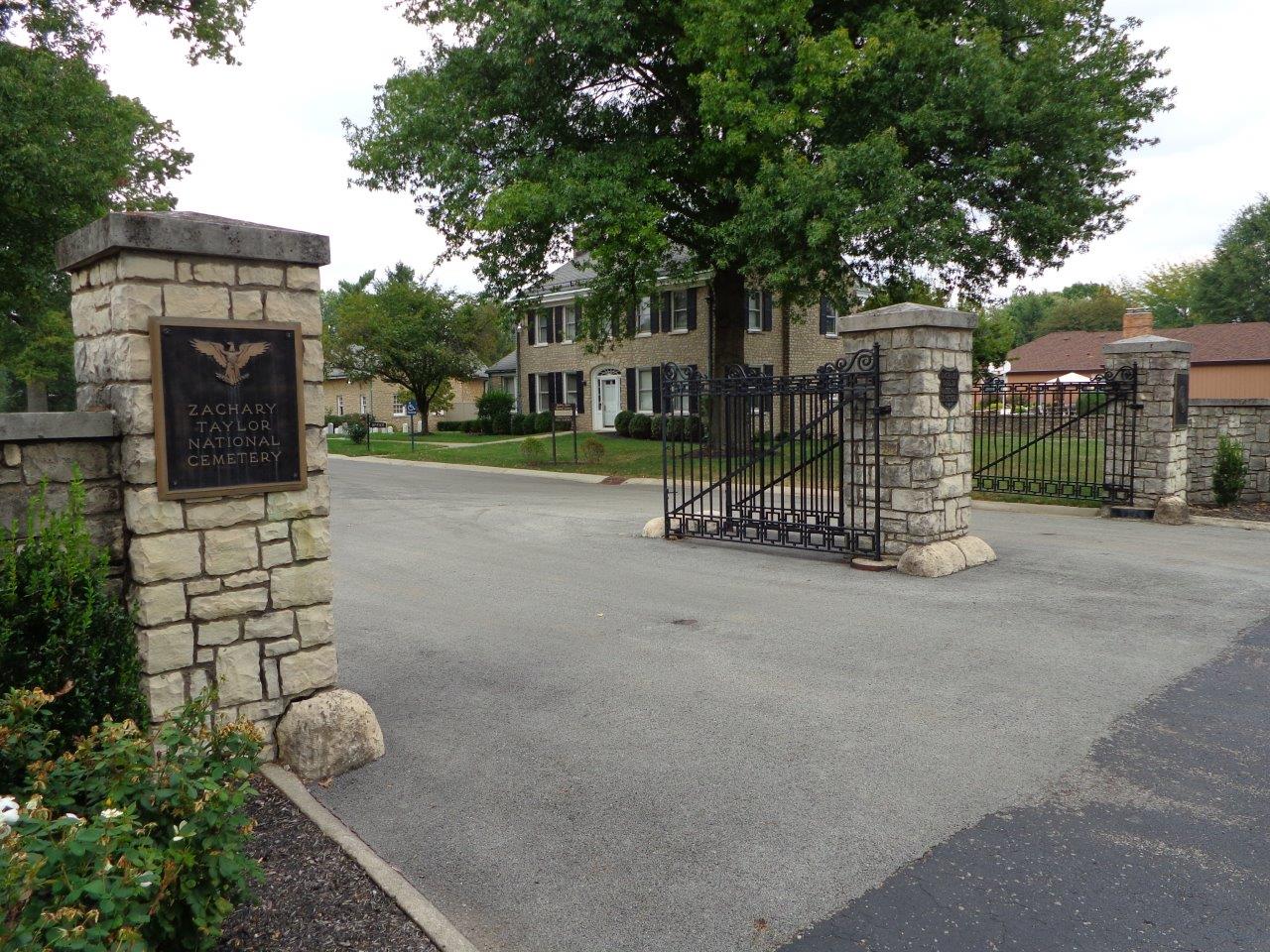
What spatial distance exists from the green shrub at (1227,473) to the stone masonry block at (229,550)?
14.2m

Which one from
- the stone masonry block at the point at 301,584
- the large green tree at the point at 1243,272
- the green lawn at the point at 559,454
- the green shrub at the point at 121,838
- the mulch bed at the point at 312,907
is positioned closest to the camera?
the green shrub at the point at 121,838

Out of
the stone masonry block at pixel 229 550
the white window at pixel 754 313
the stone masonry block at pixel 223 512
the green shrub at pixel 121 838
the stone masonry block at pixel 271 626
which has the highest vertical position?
the white window at pixel 754 313

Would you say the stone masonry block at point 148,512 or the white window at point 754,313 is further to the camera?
the white window at point 754,313

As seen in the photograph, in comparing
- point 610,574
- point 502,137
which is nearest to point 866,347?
point 610,574

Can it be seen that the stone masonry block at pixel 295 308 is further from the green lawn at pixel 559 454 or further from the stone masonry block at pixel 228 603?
the green lawn at pixel 559 454

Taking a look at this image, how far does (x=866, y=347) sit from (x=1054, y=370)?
4132 cm

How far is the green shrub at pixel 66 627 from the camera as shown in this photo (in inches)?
141

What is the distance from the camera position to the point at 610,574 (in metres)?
9.66

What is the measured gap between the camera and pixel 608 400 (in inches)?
1459

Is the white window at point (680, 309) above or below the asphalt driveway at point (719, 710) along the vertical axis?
above

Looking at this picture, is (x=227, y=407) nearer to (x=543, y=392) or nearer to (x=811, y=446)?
(x=811, y=446)

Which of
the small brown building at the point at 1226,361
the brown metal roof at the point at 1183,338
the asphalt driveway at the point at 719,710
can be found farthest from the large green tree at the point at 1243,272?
the asphalt driveway at the point at 719,710

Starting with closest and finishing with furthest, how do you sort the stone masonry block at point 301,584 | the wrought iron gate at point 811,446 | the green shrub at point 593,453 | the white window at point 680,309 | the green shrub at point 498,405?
the stone masonry block at point 301,584, the wrought iron gate at point 811,446, the green shrub at point 593,453, the white window at point 680,309, the green shrub at point 498,405

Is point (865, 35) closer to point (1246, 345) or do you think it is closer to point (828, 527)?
point (828, 527)
